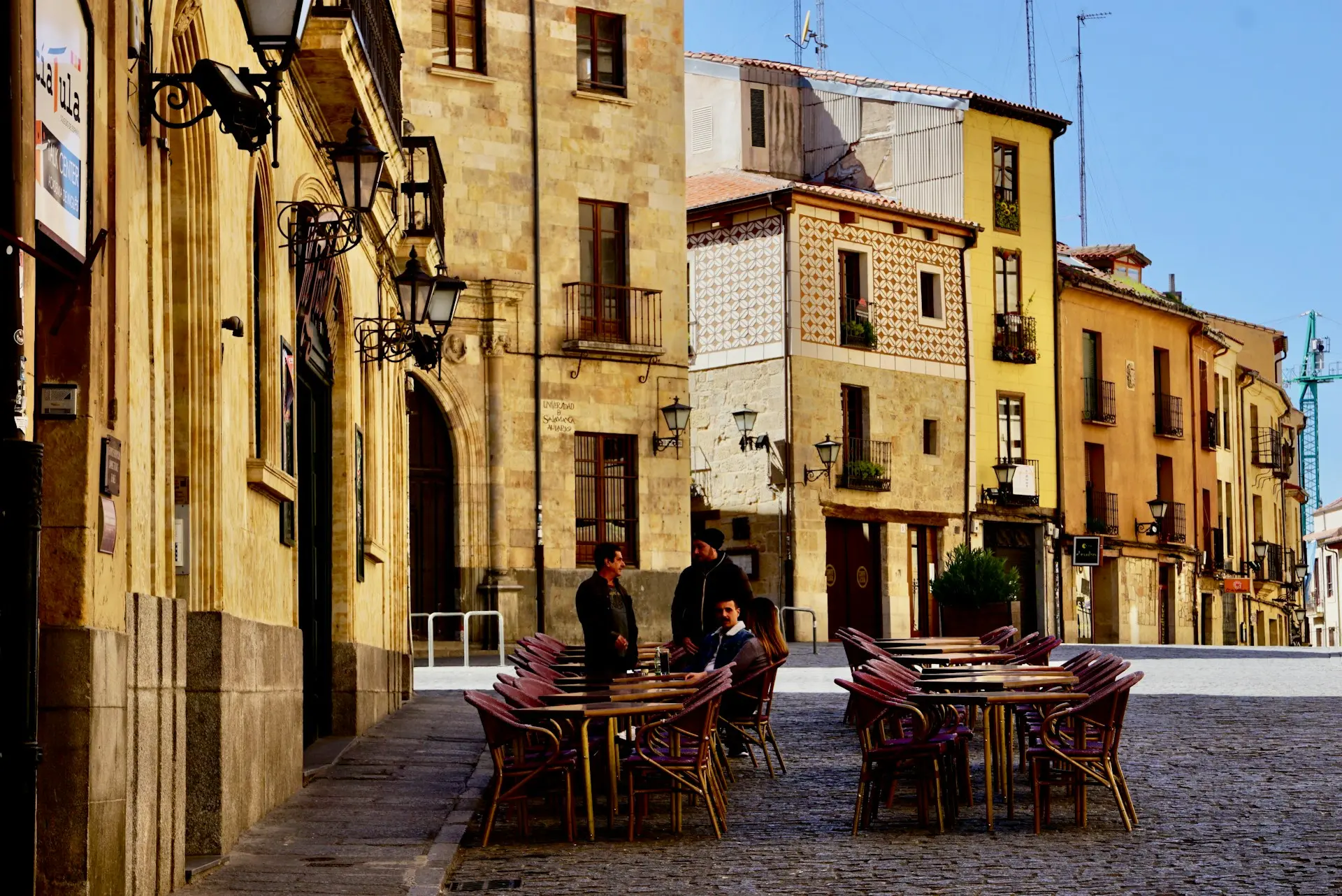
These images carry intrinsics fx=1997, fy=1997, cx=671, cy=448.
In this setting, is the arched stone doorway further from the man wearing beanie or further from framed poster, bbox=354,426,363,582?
the man wearing beanie

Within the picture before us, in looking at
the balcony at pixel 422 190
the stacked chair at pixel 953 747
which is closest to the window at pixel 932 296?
the balcony at pixel 422 190

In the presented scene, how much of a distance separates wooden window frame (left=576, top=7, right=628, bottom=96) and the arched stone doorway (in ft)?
18.5

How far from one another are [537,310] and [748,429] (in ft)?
24.0

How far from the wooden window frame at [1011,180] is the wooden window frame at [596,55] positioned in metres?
13.1

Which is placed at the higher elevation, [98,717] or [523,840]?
[98,717]

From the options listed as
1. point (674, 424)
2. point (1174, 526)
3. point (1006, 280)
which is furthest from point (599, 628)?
point (1174, 526)

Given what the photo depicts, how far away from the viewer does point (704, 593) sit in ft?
45.9

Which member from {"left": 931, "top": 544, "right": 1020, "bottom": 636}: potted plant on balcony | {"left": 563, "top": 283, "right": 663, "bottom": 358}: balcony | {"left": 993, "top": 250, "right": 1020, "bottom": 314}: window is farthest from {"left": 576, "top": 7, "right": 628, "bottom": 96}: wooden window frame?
{"left": 993, "top": 250, "right": 1020, "bottom": 314}: window

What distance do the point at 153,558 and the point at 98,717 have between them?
1.15 m

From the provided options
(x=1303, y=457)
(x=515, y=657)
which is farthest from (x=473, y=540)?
(x=1303, y=457)

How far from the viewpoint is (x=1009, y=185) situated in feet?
140

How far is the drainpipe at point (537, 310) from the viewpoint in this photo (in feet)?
96.4

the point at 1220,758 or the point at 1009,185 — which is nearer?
the point at 1220,758

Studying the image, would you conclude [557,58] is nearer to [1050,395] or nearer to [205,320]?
[1050,395]
